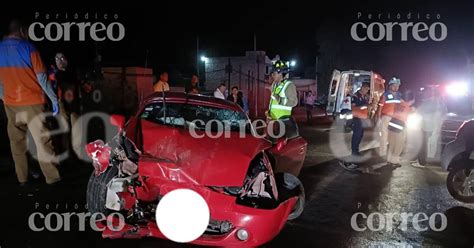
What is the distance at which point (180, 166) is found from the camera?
12.5 ft

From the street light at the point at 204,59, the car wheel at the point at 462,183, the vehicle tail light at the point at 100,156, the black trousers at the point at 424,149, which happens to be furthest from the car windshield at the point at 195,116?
the street light at the point at 204,59

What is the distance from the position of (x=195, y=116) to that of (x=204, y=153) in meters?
1.62

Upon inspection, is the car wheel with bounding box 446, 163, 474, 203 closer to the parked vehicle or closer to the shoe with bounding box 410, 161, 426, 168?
the parked vehicle

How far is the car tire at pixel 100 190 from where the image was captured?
13.6ft

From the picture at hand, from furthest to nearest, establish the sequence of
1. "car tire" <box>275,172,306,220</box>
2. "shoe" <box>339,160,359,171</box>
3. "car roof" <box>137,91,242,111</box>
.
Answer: "shoe" <box>339,160,359,171</box>
"car roof" <box>137,91,242,111</box>
"car tire" <box>275,172,306,220</box>

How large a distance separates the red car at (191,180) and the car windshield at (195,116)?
443 mm

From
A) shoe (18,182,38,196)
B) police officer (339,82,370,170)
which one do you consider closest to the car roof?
shoe (18,182,38,196)

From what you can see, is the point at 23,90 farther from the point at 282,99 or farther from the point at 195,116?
the point at 282,99

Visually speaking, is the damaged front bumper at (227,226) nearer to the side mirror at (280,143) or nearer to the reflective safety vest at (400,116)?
the side mirror at (280,143)

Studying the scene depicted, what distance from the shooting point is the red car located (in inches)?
147

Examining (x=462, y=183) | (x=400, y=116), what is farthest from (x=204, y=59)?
(x=462, y=183)

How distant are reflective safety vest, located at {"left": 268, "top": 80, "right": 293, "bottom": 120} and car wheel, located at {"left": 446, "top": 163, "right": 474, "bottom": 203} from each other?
250cm

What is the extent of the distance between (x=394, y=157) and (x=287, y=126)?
146 inches

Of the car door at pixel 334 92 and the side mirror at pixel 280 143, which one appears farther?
the car door at pixel 334 92
